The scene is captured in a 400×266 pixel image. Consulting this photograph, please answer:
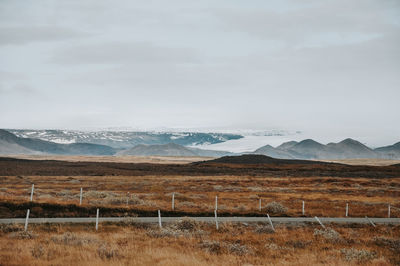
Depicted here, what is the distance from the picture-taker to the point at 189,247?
1709 cm

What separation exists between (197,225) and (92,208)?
11262 mm

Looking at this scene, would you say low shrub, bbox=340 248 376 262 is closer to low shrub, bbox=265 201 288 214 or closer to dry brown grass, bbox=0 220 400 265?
dry brown grass, bbox=0 220 400 265

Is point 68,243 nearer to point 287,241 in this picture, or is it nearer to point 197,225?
point 197,225

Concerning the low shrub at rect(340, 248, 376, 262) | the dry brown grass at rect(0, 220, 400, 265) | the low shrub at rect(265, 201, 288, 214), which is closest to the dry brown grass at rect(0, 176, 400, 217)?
the low shrub at rect(265, 201, 288, 214)

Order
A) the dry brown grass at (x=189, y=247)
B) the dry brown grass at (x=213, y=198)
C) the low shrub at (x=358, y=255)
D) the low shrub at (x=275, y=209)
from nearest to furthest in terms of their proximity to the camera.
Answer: the dry brown grass at (x=189, y=247) → the low shrub at (x=358, y=255) → the low shrub at (x=275, y=209) → the dry brown grass at (x=213, y=198)

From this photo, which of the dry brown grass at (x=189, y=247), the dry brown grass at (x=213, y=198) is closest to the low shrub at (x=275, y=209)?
the dry brown grass at (x=213, y=198)

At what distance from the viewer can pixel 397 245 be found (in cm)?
1955

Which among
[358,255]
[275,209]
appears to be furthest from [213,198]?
[358,255]

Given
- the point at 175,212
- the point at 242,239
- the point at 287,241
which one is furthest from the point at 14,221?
the point at 287,241

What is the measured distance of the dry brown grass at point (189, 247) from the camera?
14267mm

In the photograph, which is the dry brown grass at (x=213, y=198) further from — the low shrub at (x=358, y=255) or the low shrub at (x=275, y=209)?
the low shrub at (x=358, y=255)

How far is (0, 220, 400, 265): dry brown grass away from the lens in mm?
14267

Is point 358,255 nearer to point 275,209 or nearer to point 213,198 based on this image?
point 275,209

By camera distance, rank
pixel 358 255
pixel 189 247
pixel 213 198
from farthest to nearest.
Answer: pixel 213 198, pixel 189 247, pixel 358 255
